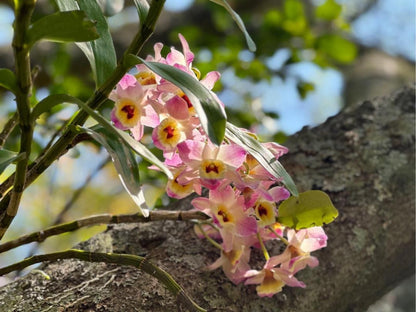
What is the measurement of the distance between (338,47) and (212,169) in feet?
3.63

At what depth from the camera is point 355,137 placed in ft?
3.43

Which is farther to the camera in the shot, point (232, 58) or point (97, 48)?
point (232, 58)

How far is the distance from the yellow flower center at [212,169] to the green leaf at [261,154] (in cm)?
3

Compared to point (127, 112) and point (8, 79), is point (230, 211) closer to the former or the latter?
point (127, 112)

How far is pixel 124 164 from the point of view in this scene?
52 cm

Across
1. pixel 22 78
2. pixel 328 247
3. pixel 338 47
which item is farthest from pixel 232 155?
pixel 338 47

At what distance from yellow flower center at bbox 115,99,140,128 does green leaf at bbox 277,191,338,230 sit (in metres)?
0.21

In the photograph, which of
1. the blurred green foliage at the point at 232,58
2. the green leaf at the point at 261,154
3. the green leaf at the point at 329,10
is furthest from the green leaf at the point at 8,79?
the green leaf at the point at 329,10

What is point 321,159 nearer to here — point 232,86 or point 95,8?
point 95,8

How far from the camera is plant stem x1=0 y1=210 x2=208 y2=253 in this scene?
0.63 m

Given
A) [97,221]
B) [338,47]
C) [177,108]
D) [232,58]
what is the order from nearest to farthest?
[177,108], [97,221], [338,47], [232,58]

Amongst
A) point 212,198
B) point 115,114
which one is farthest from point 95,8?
point 212,198

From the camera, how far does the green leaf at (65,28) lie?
44 centimetres

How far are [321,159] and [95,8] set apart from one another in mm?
551
